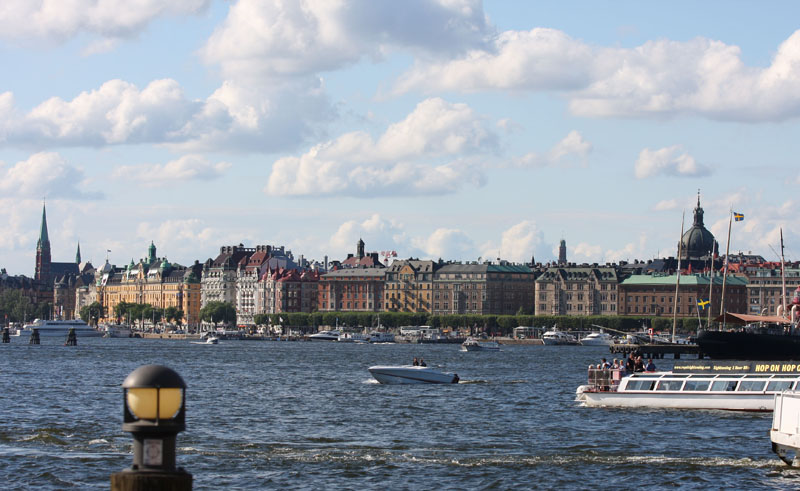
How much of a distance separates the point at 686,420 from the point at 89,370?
4945 centimetres

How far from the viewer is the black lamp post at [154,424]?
750cm

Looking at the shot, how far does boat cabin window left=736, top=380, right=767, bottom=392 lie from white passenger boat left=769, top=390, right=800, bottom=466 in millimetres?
16300

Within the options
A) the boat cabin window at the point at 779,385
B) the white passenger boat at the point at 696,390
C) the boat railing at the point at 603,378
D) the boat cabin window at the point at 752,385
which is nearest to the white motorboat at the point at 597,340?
the boat railing at the point at 603,378

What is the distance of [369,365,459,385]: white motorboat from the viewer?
210ft

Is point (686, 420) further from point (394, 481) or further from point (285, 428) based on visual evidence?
point (394, 481)

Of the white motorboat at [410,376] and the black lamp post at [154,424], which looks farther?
the white motorboat at [410,376]

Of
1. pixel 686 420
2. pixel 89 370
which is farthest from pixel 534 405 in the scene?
pixel 89 370

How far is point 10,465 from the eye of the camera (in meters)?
29.5

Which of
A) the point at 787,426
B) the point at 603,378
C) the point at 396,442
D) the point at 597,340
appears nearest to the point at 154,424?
the point at 787,426

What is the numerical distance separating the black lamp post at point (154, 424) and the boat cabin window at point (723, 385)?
40.9 m

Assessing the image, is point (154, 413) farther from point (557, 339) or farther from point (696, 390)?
point (557, 339)

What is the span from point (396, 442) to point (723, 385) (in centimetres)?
1605

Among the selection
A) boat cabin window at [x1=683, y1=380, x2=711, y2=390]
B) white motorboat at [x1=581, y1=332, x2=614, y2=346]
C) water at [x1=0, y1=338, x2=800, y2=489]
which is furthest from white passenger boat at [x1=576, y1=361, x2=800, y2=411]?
white motorboat at [x1=581, y1=332, x2=614, y2=346]

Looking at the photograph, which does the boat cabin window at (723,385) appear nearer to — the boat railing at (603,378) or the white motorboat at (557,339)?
the boat railing at (603,378)
